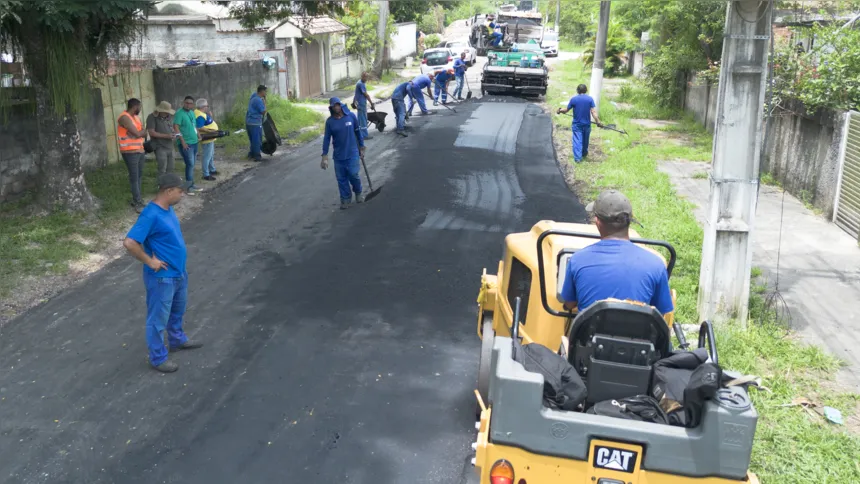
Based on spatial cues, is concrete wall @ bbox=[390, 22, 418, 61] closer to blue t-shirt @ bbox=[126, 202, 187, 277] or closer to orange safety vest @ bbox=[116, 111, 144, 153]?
orange safety vest @ bbox=[116, 111, 144, 153]

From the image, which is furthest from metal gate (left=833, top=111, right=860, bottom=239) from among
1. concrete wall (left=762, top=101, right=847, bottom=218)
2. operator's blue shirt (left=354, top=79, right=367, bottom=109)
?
operator's blue shirt (left=354, top=79, right=367, bottom=109)

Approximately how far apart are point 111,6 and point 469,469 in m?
7.54

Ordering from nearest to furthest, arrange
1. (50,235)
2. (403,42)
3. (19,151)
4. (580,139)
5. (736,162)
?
(736,162) → (50,235) → (19,151) → (580,139) → (403,42)

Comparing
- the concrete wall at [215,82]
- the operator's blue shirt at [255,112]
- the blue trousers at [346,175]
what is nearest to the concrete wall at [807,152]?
the blue trousers at [346,175]

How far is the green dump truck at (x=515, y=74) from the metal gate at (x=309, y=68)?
635 centimetres

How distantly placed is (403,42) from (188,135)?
32435mm

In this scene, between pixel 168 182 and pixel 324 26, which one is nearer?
pixel 168 182

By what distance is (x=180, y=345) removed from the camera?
6.44 metres

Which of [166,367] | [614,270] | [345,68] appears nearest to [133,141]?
[166,367]

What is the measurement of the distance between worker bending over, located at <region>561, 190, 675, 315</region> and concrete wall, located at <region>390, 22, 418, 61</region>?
3745 centimetres

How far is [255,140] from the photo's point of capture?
49.9 feet

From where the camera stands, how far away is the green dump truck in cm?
2584

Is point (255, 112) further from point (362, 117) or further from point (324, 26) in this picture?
point (324, 26)

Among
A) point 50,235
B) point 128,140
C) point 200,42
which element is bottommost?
point 50,235
